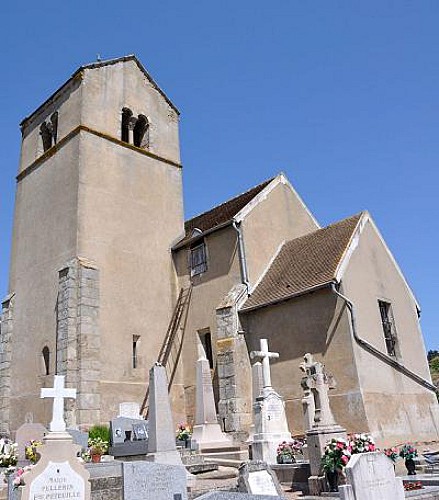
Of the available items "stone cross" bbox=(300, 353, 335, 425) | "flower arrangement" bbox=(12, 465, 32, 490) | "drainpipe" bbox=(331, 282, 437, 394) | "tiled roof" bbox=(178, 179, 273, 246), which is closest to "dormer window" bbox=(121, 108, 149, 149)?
"tiled roof" bbox=(178, 179, 273, 246)

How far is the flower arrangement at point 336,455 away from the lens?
8.53 meters

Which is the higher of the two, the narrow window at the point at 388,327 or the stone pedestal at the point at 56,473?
the narrow window at the point at 388,327

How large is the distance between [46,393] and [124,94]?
625 inches

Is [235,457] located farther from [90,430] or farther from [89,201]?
[89,201]

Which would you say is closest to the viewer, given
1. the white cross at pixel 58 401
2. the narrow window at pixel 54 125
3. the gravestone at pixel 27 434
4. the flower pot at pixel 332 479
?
the white cross at pixel 58 401

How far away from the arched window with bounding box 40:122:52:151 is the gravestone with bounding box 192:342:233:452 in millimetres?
12547

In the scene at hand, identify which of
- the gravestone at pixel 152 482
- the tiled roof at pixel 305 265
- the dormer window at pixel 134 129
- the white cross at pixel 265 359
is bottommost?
the gravestone at pixel 152 482

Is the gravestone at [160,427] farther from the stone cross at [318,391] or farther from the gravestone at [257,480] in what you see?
the stone cross at [318,391]

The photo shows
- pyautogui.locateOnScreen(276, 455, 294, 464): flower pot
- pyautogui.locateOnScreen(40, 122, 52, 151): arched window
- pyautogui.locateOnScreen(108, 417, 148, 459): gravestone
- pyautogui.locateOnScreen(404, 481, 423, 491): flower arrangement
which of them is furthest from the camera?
pyautogui.locateOnScreen(40, 122, 52, 151): arched window

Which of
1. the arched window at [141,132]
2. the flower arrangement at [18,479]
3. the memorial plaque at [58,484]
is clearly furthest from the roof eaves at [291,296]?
the flower arrangement at [18,479]

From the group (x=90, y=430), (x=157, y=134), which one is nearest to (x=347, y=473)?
(x=90, y=430)

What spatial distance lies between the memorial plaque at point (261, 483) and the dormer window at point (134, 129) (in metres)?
16.6

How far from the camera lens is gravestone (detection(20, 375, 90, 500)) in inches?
283

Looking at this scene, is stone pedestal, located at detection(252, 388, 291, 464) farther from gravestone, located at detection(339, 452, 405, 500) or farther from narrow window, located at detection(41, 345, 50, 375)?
narrow window, located at detection(41, 345, 50, 375)
